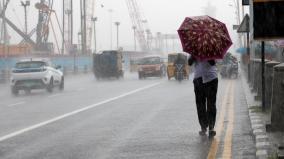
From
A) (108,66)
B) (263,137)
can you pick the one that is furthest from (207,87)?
(108,66)

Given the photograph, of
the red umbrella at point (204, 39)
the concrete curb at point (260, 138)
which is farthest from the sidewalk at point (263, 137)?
the red umbrella at point (204, 39)

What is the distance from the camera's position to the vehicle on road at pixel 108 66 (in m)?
51.4

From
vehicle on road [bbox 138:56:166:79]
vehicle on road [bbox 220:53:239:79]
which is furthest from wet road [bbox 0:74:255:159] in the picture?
vehicle on road [bbox 138:56:166:79]

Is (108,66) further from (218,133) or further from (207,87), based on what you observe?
(207,87)

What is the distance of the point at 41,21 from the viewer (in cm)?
9731

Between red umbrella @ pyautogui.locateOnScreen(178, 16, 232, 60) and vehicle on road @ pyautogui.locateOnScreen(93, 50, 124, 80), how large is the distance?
40.3 m

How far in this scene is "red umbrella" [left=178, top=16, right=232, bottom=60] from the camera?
1095 cm

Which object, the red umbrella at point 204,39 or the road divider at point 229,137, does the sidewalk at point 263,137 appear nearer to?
the road divider at point 229,137

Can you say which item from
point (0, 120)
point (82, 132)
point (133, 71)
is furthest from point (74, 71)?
point (82, 132)

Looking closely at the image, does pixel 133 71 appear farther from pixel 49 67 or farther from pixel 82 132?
pixel 82 132

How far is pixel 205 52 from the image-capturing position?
1095 centimetres

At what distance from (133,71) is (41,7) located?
2792 centimetres

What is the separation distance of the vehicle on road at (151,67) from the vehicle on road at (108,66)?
2691 mm

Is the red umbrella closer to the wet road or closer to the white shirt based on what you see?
the white shirt
